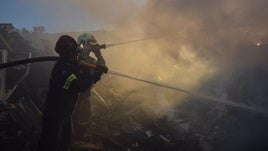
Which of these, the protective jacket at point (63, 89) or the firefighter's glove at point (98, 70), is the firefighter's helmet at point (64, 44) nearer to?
the protective jacket at point (63, 89)

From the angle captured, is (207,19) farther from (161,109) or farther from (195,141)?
(195,141)

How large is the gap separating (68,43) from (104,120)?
391 cm

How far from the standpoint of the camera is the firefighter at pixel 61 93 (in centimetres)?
593

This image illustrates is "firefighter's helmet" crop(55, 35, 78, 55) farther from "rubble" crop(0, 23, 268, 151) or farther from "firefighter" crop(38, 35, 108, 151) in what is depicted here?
"rubble" crop(0, 23, 268, 151)

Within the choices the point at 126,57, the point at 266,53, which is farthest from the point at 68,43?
the point at 126,57

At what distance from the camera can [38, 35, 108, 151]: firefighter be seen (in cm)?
593

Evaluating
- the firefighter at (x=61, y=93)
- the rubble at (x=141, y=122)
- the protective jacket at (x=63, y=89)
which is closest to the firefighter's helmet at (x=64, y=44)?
the firefighter at (x=61, y=93)

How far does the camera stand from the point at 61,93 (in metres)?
5.96

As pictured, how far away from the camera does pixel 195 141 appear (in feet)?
28.2

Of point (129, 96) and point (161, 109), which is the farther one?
point (129, 96)

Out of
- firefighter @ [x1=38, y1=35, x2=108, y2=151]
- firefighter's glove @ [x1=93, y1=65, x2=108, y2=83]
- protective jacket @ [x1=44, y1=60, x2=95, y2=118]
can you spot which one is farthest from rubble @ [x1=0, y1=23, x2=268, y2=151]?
firefighter's glove @ [x1=93, y1=65, x2=108, y2=83]

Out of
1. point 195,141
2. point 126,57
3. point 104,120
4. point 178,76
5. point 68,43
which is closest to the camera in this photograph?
point 68,43

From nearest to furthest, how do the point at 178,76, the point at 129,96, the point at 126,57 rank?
the point at 129,96, the point at 178,76, the point at 126,57

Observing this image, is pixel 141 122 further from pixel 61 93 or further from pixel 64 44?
pixel 64 44
